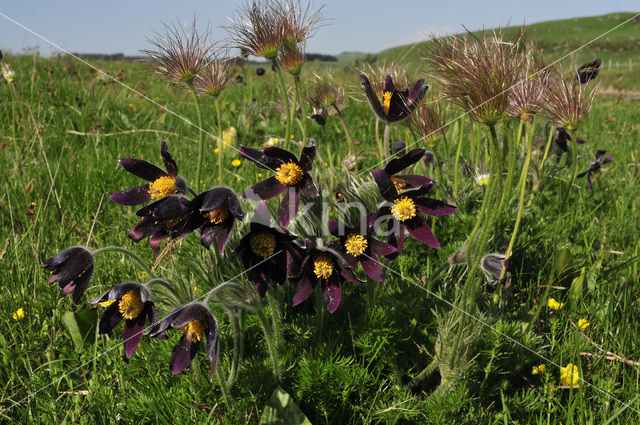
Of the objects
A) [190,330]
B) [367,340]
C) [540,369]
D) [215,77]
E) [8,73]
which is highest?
[8,73]

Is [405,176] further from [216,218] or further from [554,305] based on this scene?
[554,305]

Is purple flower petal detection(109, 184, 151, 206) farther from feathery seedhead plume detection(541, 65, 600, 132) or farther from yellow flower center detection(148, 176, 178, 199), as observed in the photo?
feathery seedhead plume detection(541, 65, 600, 132)

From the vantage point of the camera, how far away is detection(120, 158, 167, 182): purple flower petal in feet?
5.01

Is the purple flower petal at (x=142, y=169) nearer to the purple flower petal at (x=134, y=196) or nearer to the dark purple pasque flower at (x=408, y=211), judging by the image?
the purple flower petal at (x=134, y=196)

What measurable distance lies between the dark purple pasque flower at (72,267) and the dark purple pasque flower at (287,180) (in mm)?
504

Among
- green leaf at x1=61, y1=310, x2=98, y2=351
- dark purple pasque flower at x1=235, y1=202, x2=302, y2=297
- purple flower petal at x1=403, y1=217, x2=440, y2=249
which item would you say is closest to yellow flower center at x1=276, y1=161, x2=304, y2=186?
dark purple pasque flower at x1=235, y1=202, x2=302, y2=297

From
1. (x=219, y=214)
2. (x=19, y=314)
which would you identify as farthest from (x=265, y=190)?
(x=19, y=314)

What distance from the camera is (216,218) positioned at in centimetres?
137

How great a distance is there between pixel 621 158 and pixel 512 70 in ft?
12.1

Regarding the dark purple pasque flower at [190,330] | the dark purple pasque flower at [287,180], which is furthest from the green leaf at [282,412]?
the dark purple pasque flower at [287,180]

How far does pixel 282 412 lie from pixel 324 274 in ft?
1.52

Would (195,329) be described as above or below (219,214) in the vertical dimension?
below

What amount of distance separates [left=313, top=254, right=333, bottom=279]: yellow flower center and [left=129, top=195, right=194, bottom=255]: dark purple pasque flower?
0.39m

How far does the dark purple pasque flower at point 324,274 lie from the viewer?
4.82ft
